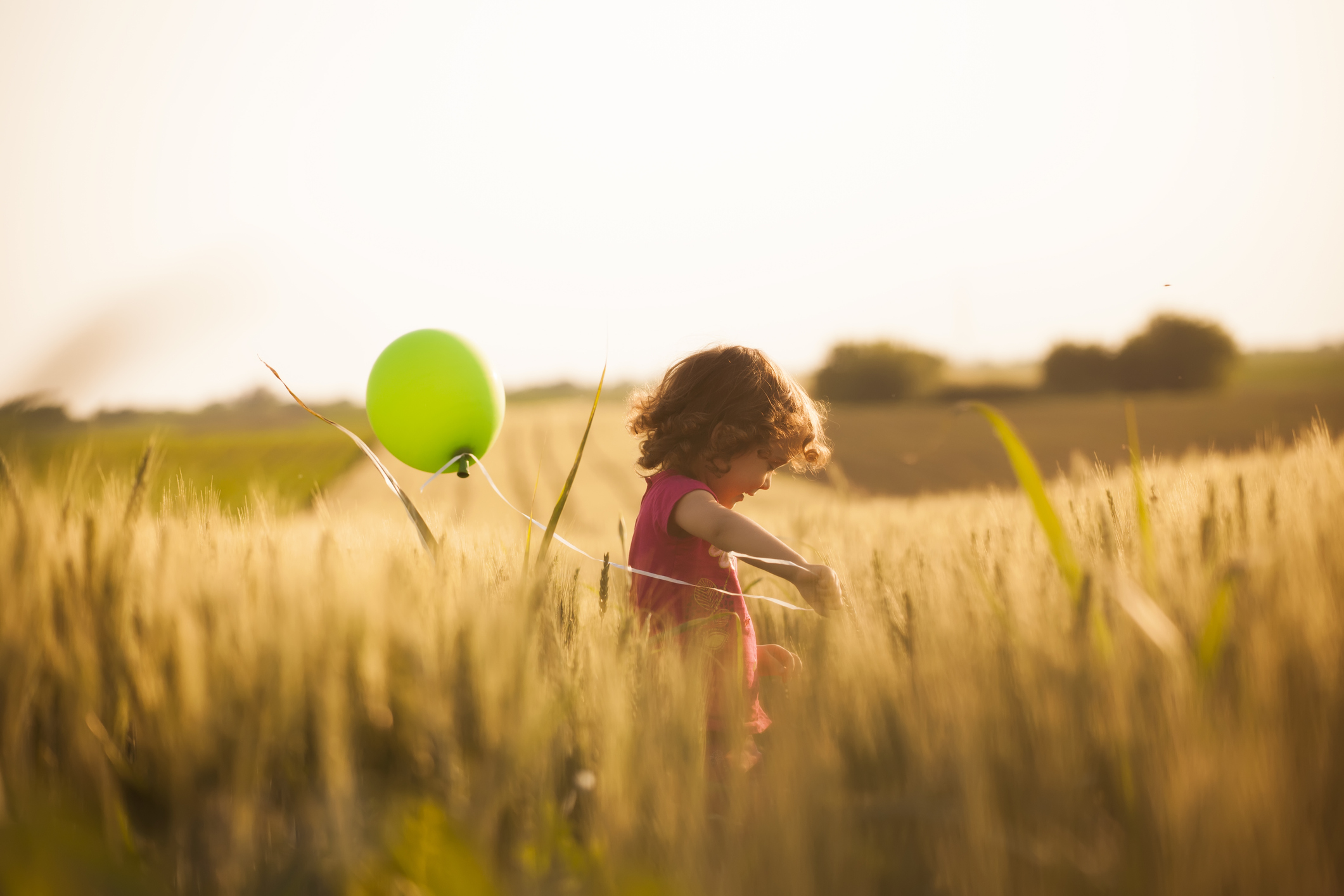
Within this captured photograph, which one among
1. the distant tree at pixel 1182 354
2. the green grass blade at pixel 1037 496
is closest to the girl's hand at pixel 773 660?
the green grass blade at pixel 1037 496

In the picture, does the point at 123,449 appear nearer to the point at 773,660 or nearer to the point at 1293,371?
the point at 773,660

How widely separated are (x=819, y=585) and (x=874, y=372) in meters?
45.3

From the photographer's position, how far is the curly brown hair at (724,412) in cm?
216

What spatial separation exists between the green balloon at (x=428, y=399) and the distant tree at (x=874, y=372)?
37416mm

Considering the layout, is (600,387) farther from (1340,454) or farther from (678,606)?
(1340,454)

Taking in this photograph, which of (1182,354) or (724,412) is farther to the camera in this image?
(1182,354)

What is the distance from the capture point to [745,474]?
2.18m

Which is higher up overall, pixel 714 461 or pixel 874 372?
pixel 874 372

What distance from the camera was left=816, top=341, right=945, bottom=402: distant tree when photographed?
42375 millimetres

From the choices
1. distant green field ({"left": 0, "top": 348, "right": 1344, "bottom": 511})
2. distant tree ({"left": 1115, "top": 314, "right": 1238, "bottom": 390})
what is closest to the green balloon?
distant green field ({"left": 0, "top": 348, "right": 1344, "bottom": 511})

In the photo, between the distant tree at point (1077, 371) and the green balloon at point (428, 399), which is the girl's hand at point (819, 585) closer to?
the green balloon at point (428, 399)

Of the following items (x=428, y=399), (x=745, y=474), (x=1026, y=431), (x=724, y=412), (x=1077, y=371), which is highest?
(x=1077, y=371)

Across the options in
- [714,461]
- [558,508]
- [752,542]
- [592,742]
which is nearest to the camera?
[592,742]

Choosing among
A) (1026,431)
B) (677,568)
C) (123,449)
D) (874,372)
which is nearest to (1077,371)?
(874,372)
